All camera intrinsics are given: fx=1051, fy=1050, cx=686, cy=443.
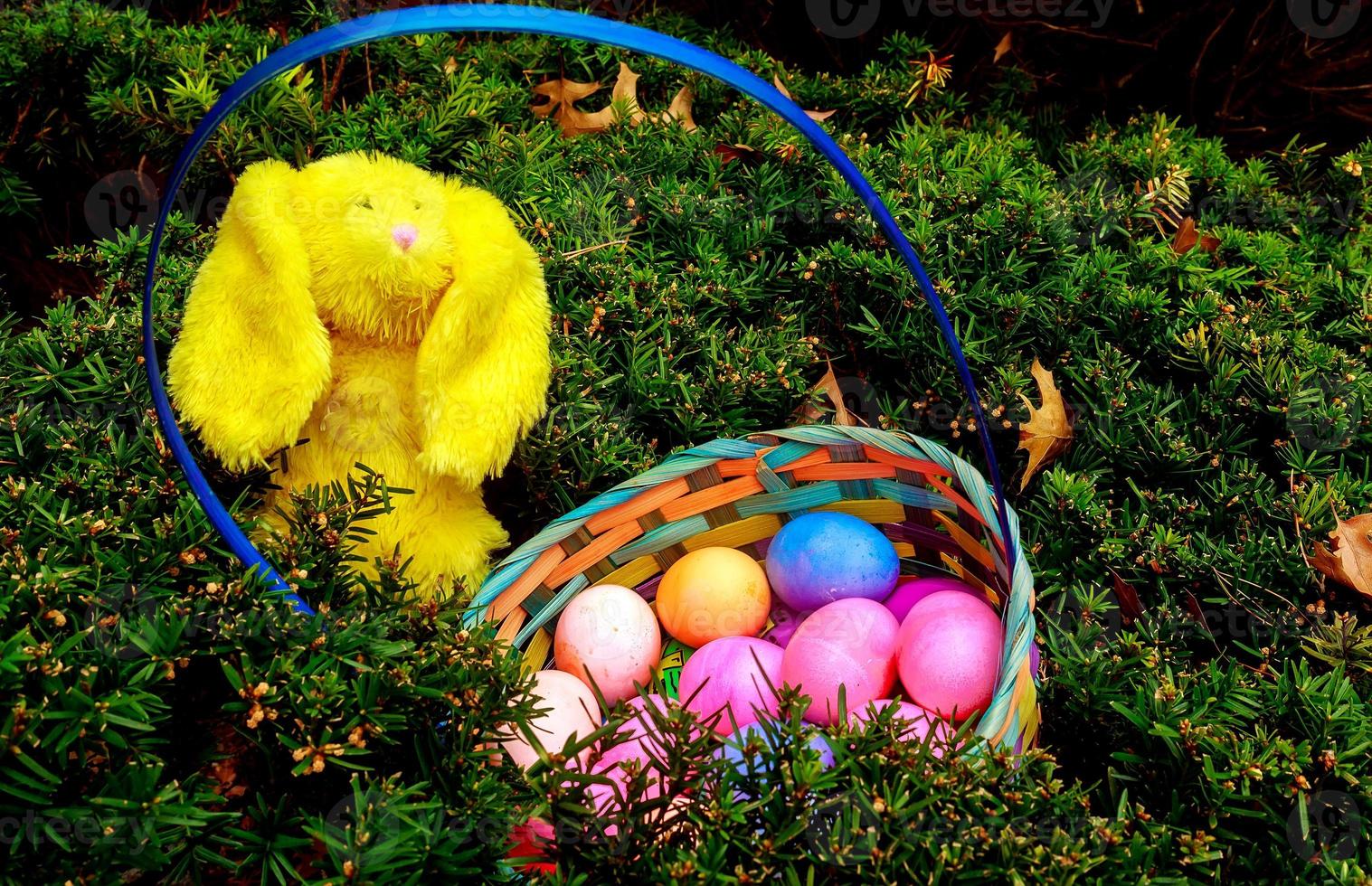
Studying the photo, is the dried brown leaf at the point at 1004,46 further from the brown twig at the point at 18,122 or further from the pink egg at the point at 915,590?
the brown twig at the point at 18,122

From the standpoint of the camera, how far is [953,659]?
1309mm

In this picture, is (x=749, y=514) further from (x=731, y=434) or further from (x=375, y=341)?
(x=375, y=341)

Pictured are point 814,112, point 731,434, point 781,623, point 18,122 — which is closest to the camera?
point 781,623

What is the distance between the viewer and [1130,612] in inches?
58.2

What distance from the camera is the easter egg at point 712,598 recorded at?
1.52 meters

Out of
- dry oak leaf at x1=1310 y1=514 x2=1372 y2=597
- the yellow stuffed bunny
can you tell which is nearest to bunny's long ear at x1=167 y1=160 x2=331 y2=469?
the yellow stuffed bunny

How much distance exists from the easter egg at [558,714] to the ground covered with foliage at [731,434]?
21 cm

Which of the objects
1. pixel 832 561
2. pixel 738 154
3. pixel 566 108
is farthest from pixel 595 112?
pixel 832 561

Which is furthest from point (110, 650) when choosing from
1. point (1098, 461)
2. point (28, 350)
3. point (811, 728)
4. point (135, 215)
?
point (135, 215)

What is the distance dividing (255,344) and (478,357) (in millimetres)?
285

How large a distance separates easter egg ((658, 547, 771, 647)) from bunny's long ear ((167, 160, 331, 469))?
0.57 m

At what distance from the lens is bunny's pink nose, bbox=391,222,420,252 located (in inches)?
53.5

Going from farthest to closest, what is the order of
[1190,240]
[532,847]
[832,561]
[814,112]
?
[814,112] < [1190,240] < [832,561] < [532,847]

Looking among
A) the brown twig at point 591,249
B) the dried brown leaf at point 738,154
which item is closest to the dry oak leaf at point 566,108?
the dried brown leaf at point 738,154
